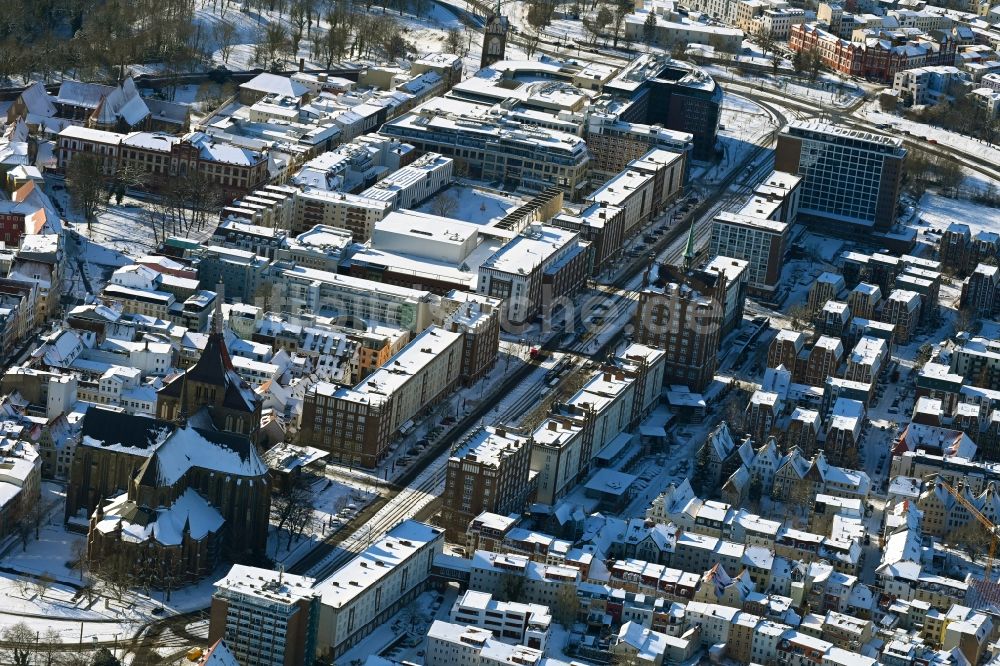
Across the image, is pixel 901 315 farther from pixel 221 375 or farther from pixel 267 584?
pixel 267 584

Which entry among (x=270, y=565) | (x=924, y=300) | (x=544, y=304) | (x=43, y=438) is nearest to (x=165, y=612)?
(x=270, y=565)

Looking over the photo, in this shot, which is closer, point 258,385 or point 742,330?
point 258,385

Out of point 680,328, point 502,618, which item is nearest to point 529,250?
point 680,328

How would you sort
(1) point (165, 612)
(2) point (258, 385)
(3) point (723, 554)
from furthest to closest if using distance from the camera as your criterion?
(2) point (258, 385) < (3) point (723, 554) < (1) point (165, 612)

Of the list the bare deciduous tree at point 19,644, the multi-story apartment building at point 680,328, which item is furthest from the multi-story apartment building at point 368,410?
the bare deciduous tree at point 19,644

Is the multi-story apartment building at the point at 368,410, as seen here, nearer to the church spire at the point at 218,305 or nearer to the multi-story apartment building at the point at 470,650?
the church spire at the point at 218,305

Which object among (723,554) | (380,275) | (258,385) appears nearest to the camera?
(723,554)

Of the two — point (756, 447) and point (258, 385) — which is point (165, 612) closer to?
point (258, 385)

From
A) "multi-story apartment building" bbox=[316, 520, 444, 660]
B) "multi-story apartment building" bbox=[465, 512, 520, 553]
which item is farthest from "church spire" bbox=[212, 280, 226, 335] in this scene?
"multi-story apartment building" bbox=[316, 520, 444, 660]
